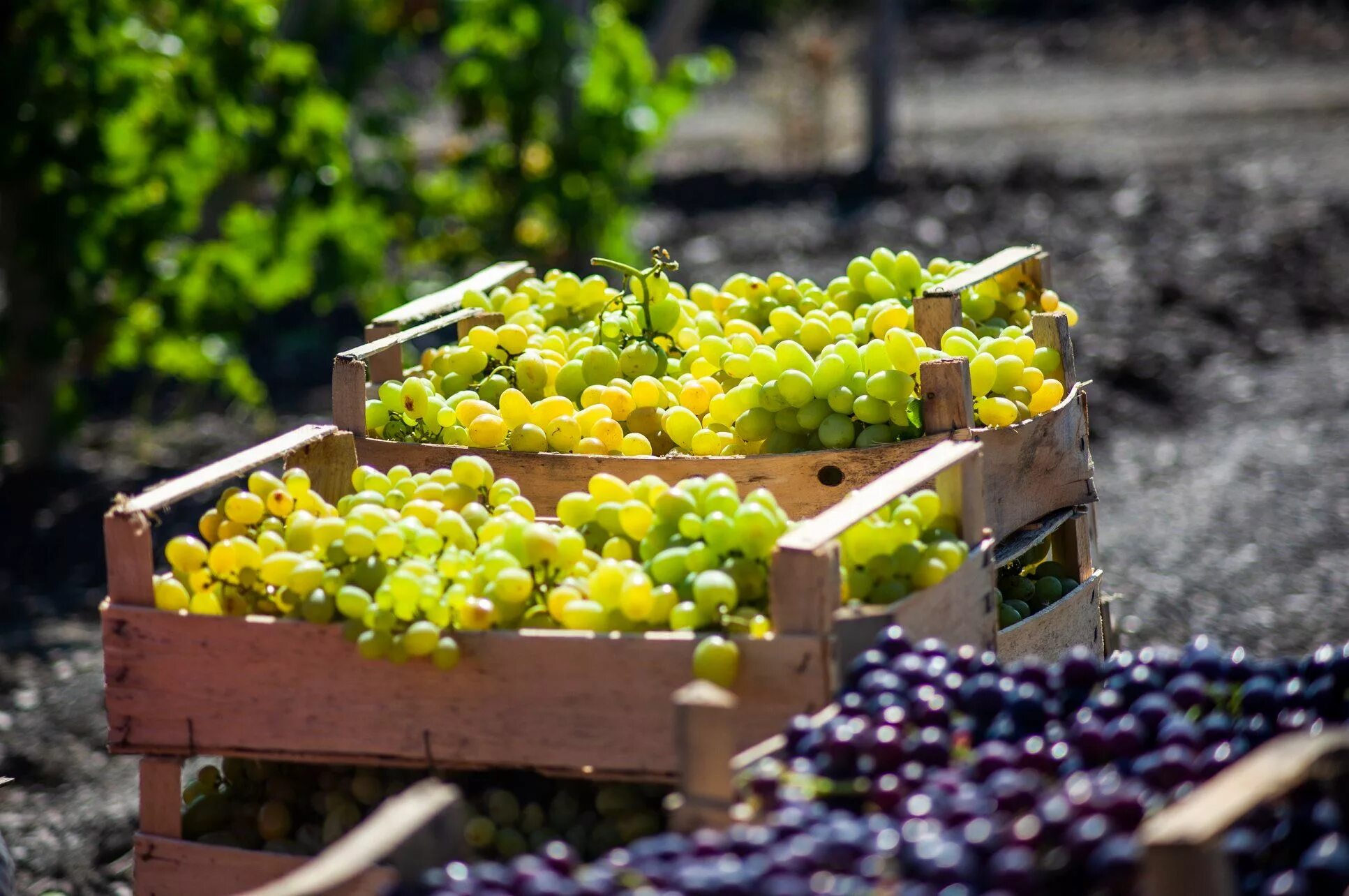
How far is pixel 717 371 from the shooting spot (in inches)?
109

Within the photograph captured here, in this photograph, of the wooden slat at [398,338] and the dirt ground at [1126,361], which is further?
the dirt ground at [1126,361]

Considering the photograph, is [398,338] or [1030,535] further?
[398,338]

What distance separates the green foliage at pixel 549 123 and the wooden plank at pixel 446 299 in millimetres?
3726

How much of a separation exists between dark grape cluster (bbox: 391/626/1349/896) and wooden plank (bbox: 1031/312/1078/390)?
3.23ft

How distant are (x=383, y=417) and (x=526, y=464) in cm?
35

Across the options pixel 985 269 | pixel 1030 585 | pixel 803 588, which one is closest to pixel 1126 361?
pixel 985 269

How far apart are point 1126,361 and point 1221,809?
20.2 ft

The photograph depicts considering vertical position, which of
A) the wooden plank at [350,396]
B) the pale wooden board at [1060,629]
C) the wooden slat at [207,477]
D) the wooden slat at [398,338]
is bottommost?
the pale wooden board at [1060,629]

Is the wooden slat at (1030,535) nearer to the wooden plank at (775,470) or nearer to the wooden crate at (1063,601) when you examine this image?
the wooden crate at (1063,601)

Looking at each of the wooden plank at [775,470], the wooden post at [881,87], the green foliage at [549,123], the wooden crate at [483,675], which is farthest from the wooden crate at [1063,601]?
the wooden post at [881,87]

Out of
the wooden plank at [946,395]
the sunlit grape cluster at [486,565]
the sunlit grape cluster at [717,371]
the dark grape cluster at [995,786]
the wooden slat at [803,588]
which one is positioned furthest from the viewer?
the sunlit grape cluster at [717,371]

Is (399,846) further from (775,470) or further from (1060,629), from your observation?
(1060,629)

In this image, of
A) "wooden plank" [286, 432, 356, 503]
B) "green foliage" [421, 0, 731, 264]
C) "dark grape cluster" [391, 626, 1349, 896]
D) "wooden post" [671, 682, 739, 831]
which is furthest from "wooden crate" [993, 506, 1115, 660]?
"green foliage" [421, 0, 731, 264]

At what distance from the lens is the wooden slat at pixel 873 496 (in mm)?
1857
